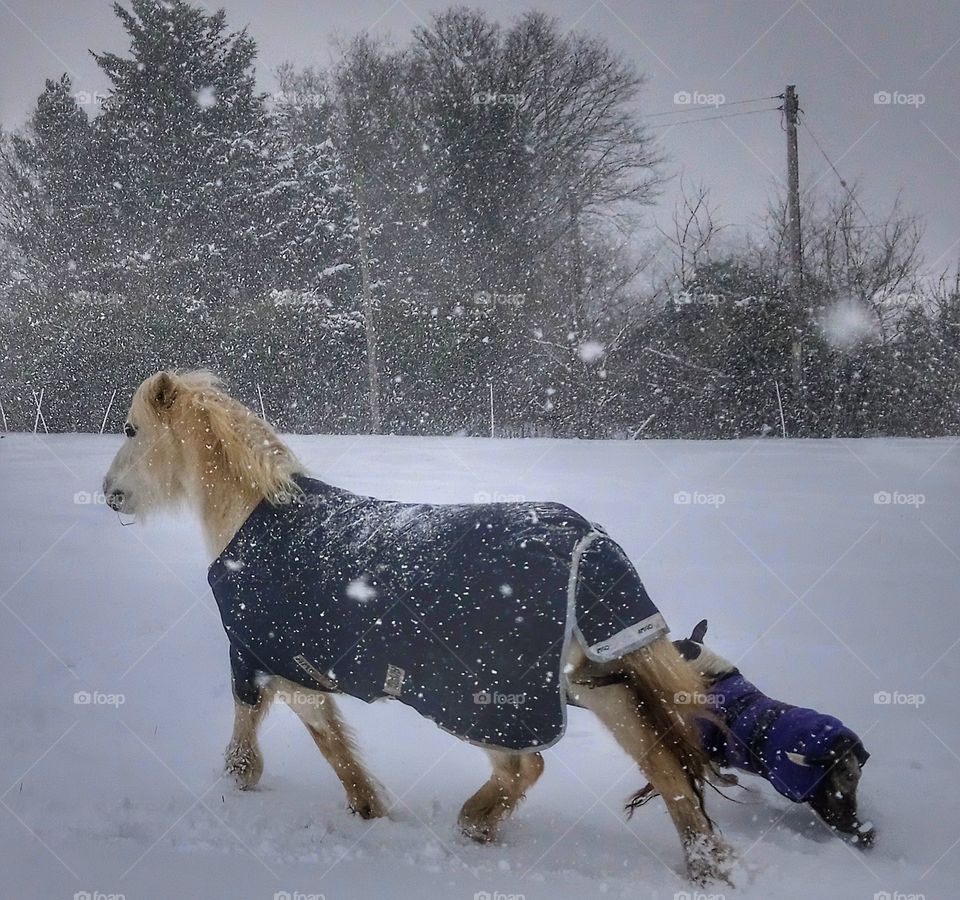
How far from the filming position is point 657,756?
5.98 ft

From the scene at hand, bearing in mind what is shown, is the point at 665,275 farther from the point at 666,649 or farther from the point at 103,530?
the point at 666,649

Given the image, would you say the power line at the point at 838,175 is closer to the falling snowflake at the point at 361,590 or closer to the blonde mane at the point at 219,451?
the blonde mane at the point at 219,451

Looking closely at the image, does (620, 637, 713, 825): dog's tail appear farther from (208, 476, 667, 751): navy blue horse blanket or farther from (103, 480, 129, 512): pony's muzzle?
(103, 480, 129, 512): pony's muzzle

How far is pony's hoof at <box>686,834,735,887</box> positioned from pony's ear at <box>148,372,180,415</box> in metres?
1.94

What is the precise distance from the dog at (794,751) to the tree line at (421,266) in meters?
7.67

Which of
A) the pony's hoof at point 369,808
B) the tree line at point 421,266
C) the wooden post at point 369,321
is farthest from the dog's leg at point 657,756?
the wooden post at point 369,321

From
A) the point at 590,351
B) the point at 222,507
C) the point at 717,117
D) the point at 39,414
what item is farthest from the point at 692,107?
the point at 39,414

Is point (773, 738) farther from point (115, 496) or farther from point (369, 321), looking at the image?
point (369, 321)

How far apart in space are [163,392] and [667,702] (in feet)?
5.72

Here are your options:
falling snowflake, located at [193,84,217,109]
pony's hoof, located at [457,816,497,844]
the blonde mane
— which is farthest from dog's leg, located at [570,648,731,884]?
falling snowflake, located at [193,84,217,109]

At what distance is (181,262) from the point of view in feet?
31.6

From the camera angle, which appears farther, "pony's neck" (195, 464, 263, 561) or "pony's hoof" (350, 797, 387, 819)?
"pony's neck" (195, 464, 263, 561)

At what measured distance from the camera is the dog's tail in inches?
72.0

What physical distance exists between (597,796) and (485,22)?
7.90 metres
